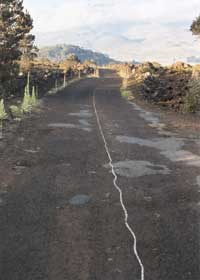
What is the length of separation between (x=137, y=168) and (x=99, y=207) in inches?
127

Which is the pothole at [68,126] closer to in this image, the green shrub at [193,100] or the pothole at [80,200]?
the green shrub at [193,100]

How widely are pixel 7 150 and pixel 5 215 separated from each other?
17.9 feet

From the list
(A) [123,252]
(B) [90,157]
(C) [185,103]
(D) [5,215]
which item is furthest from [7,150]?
(C) [185,103]

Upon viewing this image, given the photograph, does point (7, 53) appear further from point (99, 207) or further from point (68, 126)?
point (99, 207)

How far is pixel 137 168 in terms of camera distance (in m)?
11.6

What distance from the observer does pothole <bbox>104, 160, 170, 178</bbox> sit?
11078 millimetres

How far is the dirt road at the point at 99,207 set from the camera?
6.22 metres

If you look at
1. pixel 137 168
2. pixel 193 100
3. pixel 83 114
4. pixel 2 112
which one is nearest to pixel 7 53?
pixel 83 114

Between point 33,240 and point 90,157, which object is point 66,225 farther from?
point 90,157

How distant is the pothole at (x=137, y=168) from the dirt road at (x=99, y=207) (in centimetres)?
2

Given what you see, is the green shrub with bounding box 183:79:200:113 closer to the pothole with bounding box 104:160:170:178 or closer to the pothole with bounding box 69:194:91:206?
the pothole with bounding box 104:160:170:178

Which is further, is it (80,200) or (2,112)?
(2,112)

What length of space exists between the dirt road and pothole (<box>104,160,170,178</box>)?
0.02m

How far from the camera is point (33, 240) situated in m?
6.96
